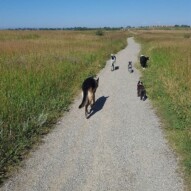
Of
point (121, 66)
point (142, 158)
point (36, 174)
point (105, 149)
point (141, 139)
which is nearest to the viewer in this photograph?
point (36, 174)

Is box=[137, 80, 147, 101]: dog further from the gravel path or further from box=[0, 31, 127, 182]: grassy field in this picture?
box=[0, 31, 127, 182]: grassy field

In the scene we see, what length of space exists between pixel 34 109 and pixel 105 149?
3718 mm

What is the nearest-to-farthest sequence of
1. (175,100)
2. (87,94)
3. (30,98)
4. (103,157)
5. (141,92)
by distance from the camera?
(103,157)
(87,94)
(30,98)
(175,100)
(141,92)

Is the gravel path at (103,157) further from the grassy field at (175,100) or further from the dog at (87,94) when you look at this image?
the dog at (87,94)

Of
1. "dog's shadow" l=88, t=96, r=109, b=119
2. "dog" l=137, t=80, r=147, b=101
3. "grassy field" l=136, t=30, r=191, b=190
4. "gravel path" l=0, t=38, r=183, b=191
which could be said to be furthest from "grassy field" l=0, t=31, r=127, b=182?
"grassy field" l=136, t=30, r=191, b=190

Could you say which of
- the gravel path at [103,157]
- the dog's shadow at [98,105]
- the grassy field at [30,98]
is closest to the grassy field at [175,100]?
the gravel path at [103,157]

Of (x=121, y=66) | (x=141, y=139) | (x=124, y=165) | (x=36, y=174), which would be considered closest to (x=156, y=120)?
(x=141, y=139)

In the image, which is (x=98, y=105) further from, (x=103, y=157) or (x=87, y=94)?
(x=103, y=157)

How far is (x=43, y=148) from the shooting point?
26.8 ft

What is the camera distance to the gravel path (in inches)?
252

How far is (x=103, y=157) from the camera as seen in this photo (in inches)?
299

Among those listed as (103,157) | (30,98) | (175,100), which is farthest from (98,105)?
(103,157)

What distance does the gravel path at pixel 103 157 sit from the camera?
21.0 ft

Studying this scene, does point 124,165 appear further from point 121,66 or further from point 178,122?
point 121,66
